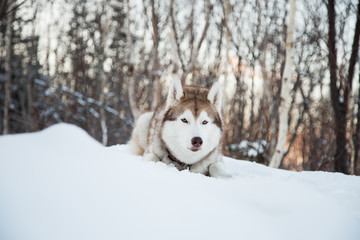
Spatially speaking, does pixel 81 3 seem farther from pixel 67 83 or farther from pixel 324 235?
pixel 324 235

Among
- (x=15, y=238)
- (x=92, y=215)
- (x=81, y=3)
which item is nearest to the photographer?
(x=15, y=238)

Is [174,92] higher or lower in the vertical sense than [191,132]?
higher

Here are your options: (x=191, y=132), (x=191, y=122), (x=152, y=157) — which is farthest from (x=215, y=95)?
(x=152, y=157)

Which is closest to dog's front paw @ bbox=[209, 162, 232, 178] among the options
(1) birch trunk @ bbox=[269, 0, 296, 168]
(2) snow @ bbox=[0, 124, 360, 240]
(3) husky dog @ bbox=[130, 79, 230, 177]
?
(3) husky dog @ bbox=[130, 79, 230, 177]

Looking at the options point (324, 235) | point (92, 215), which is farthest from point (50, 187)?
point (324, 235)

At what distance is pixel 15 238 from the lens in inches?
35.1

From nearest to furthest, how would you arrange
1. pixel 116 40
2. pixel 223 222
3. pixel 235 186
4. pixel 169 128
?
pixel 223 222 → pixel 235 186 → pixel 169 128 → pixel 116 40

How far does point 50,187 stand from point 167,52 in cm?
1534

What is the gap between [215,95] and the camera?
11.6ft

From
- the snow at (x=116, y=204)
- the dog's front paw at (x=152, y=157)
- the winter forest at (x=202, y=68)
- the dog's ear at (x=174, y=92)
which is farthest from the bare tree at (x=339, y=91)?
the snow at (x=116, y=204)

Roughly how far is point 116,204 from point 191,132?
74.4 inches

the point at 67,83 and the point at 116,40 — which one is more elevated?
A: the point at 116,40

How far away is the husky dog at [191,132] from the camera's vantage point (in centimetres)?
309

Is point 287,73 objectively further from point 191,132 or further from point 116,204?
point 116,204
